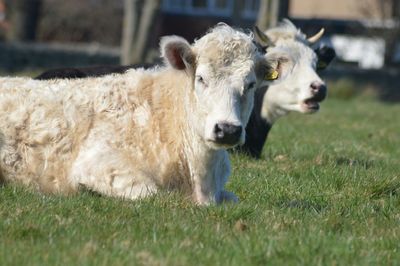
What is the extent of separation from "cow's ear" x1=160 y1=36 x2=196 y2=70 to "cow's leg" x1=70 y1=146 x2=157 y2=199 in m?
0.88

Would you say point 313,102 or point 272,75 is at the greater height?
point 272,75

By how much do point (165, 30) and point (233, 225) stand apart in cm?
4608

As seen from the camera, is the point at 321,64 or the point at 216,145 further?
the point at 321,64

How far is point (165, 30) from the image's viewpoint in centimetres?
5259

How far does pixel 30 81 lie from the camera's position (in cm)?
876

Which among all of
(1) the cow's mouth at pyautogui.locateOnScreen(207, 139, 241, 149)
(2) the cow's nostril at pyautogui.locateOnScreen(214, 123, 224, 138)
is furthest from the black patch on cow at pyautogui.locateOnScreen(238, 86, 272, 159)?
(2) the cow's nostril at pyautogui.locateOnScreen(214, 123, 224, 138)

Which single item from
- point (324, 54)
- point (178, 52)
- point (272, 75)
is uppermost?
point (178, 52)

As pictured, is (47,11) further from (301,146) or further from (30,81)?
(30,81)

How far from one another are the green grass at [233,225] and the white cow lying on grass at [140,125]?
31 centimetres

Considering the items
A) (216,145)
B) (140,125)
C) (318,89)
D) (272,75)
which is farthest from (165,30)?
(216,145)

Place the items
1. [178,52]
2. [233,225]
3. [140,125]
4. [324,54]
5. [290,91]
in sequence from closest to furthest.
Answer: [233,225] → [178,52] → [140,125] → [290,91] → [324,54]

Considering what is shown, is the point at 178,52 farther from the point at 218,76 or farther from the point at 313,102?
the point at 313,102

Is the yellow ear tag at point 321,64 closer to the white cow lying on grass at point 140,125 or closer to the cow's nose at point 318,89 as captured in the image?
Result: the cow's nose at point 318,89

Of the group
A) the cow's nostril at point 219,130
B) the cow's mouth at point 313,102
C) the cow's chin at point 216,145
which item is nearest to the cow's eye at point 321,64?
the cow's mouth at point 313,102
